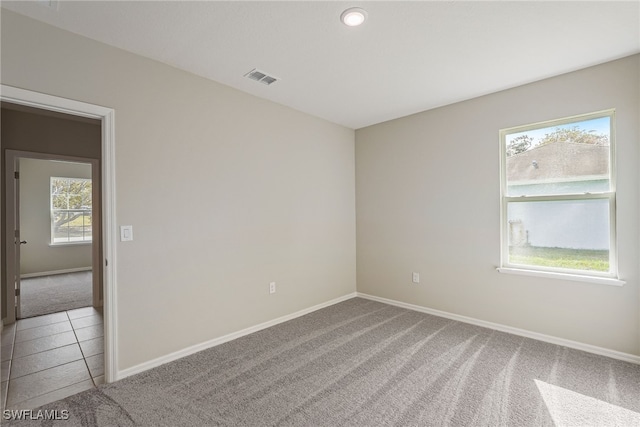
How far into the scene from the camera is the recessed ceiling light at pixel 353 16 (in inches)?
74.0

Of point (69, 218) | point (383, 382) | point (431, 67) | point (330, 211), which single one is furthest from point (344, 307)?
point (69, 218)

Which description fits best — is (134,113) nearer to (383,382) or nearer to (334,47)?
(334,47)

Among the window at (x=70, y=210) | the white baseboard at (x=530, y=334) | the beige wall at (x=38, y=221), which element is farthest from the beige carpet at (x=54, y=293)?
the white baseboard at (x=530, y=334)

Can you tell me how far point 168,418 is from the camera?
184cm

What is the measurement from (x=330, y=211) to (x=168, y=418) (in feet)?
9.54

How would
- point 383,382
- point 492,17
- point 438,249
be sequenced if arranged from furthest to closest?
1. point 438,249
2. point 383,382
3. point 492,17

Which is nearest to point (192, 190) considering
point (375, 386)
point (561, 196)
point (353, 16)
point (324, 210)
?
point (324, 210)

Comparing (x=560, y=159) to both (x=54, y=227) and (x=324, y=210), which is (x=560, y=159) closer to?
(x=324, y=210)

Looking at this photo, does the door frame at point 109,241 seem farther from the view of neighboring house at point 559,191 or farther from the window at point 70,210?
the window at point 70,210

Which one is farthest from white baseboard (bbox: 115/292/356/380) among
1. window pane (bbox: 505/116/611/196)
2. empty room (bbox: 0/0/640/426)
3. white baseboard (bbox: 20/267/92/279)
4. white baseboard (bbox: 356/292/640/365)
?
white baseboard (bbox: 20/267/92/279)

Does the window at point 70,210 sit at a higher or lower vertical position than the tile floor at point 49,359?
higher

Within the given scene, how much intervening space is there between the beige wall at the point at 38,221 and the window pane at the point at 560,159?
8.55 m

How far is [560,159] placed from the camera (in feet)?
9.40

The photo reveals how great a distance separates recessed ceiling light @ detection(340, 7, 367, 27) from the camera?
188 cm
